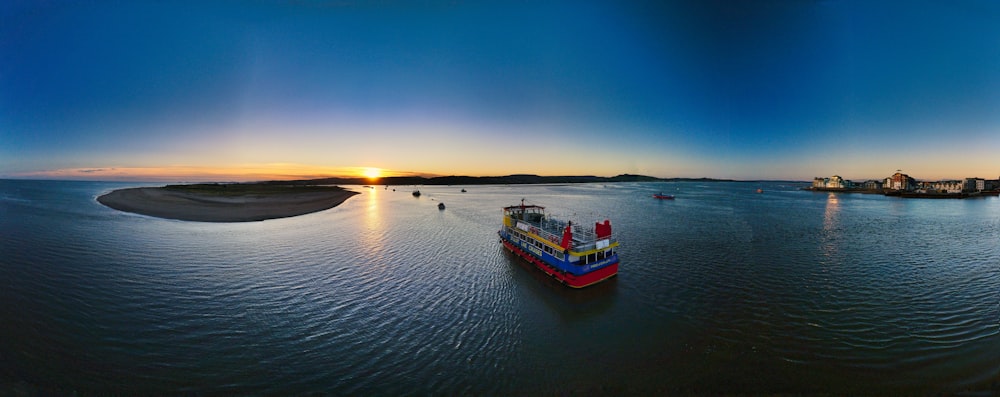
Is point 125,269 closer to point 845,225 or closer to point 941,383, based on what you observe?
point 941,383

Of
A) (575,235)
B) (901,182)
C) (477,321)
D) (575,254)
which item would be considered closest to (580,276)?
(575,254)

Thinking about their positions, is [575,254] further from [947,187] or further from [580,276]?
[947,187]

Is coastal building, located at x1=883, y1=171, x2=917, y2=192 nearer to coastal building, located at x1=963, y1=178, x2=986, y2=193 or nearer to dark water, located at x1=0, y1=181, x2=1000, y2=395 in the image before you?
coastal building, located at x1=963, y1=178, x2=986, y2=193

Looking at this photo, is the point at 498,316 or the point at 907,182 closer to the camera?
the point at 498,316

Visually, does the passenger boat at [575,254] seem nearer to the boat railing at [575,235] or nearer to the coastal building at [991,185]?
the boat railing at [575,235]

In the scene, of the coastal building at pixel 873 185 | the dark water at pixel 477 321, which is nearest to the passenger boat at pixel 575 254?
the dark water at pixel 477 321

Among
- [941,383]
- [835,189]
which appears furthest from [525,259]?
[835,189]

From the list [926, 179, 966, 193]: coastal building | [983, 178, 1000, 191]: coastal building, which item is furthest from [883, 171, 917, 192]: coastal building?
[983, 178, 1000, 191]: coastal building
